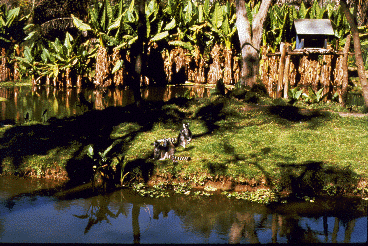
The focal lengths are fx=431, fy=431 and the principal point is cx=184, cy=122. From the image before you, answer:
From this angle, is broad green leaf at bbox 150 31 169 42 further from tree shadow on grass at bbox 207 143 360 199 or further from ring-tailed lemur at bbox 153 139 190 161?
tree shadow on grass at bbox 207 143 360 199

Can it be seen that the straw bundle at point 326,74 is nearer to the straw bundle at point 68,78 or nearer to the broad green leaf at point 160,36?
the broad green leaf at point 160,36

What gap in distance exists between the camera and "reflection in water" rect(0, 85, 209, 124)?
16484 millimetres

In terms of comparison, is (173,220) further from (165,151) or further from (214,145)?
(214,145)

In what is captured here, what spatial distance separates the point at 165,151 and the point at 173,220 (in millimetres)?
2492

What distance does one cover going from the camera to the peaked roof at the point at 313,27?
858 inches

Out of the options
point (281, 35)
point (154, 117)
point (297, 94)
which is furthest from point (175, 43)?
point (154, 117)

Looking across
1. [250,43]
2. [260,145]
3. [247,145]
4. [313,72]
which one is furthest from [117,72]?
[260,145]

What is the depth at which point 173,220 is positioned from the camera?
23.8 ft

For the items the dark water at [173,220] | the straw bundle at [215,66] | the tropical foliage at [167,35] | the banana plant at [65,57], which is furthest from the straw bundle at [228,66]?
the dark water at [173,220]

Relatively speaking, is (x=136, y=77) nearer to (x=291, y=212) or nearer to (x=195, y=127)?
(x=195, y=127)

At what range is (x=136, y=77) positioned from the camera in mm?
13477

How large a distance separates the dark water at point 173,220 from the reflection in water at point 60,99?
6011mm

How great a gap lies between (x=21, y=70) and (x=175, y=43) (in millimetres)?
11064

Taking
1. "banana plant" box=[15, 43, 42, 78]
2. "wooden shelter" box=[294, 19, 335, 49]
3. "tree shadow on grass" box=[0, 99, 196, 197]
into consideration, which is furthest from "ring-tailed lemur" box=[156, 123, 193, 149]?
"banana plant" box=[15, 43, 42, 78]
